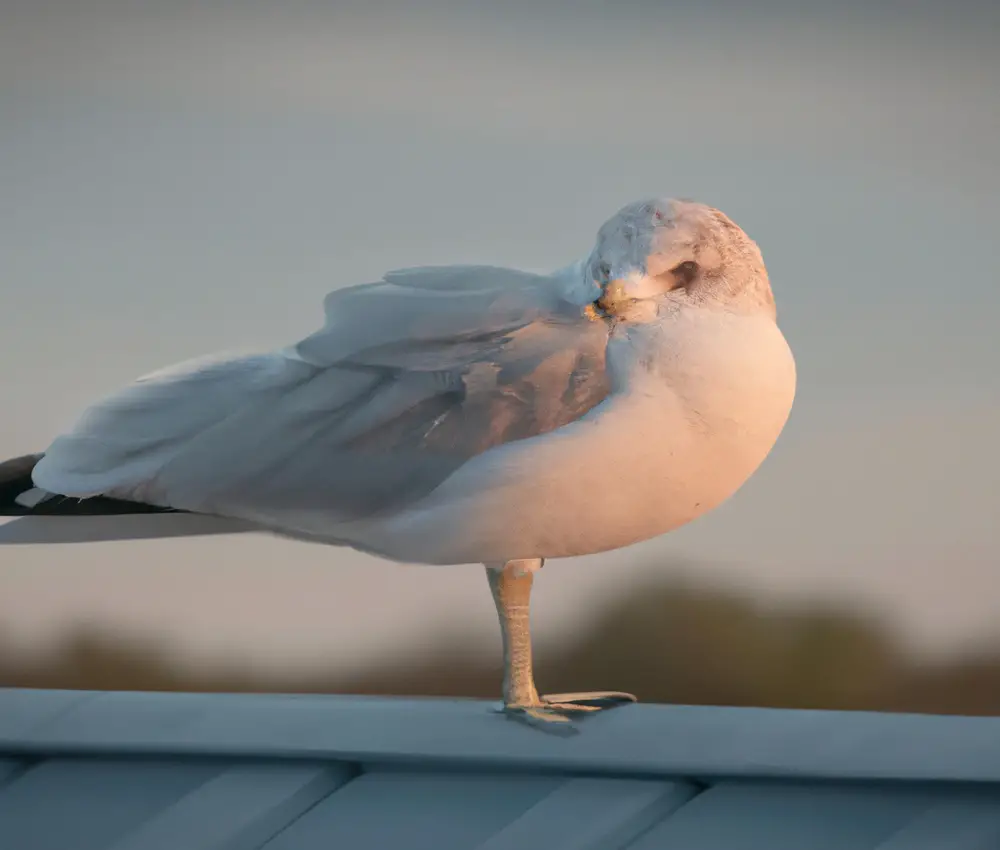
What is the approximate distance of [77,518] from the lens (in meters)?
2.19

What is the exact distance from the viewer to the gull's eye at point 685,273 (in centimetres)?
197

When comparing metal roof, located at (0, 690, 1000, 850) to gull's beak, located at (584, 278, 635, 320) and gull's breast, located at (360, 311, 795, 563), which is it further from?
gull's beak, located at (584, 278, 635, 320)

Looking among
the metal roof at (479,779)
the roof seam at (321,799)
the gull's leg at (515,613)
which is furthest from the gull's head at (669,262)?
the roof seam at (321,799)

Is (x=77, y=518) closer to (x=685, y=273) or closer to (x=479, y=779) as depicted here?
(x=479, y=779)

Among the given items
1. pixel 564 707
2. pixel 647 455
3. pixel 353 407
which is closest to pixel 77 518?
pixel 353 407

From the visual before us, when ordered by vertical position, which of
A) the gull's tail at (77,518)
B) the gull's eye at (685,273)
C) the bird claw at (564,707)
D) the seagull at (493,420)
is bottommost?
the bird claw at (564,707)

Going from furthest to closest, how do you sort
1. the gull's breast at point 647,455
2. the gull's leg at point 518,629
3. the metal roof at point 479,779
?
the gull's leg at point 518,629 → the gull's breast at point 647,455 → the metal roof at point 479,779

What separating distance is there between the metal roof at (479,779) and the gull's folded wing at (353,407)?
379 millimetres

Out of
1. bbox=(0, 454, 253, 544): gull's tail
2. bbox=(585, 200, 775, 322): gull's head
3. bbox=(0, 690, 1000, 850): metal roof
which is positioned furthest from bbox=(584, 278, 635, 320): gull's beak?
bbox=(0, 454, 253, 544): gull's tail

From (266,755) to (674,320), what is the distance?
32.7 inches

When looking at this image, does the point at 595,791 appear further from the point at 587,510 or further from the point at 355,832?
the point at 587,510

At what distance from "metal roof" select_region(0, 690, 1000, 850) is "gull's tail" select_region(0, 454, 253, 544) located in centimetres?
40

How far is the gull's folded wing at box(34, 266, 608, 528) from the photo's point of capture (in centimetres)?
201

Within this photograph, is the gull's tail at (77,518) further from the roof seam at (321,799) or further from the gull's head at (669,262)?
the gull's head at (669,262)
